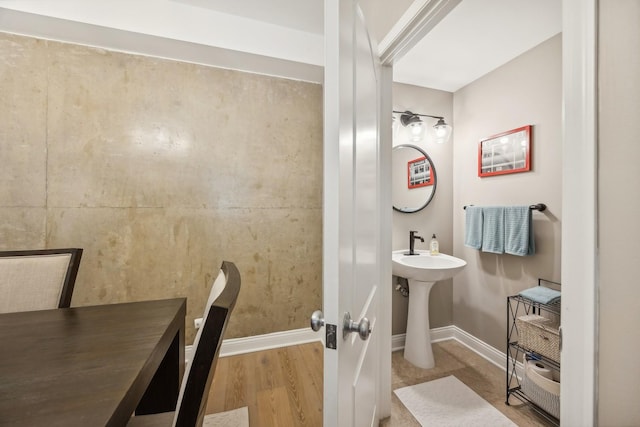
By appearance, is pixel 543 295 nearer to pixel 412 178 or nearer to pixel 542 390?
pixel 542 390

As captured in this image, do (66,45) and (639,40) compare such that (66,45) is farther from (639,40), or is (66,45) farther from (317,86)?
(639,40)

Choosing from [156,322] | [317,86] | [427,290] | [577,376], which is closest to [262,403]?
[156,322]

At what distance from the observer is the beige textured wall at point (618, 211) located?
0.54 m

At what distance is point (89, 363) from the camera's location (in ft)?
2.46

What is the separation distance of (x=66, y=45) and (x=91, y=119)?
0.53 m

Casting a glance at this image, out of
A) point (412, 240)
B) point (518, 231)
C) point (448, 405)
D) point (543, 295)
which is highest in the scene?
point (518, 231)

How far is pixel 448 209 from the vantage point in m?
2.47

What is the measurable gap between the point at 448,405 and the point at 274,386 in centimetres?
114

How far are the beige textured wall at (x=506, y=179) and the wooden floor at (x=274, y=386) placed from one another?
57.7 inches

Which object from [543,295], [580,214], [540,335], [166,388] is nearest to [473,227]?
[543,295]

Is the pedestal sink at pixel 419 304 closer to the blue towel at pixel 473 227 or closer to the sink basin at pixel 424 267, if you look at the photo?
the sink basin at pixel 424 267

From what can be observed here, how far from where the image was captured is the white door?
0.61m

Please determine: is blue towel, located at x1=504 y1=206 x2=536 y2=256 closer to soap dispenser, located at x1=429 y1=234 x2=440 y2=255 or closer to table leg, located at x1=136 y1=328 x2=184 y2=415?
soap dispenser, located at x1=429 y1=234 x2=440 y2=255

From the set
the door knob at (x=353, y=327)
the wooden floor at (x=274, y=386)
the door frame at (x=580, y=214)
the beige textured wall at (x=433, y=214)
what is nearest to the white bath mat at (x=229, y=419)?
the wooden floor at (x=274, y=386)
